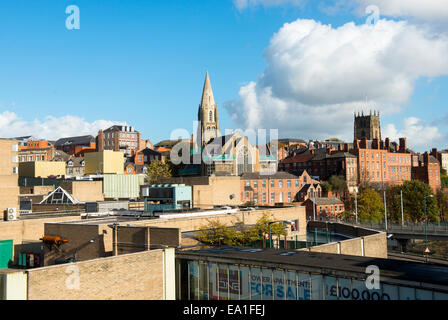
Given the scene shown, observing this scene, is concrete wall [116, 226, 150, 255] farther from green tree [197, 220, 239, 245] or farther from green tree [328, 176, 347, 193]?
green tree [328, 176, 347, 193]

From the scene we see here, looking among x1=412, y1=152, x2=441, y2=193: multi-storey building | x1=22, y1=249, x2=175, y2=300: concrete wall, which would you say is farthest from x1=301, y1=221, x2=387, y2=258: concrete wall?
x1=412, y1=152, x2=441, y2=193: multi-storey building

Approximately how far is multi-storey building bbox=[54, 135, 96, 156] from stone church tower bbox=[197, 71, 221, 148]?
4086 centimetres

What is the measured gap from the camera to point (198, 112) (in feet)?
400

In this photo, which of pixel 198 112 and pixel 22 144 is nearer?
pixel 198 112

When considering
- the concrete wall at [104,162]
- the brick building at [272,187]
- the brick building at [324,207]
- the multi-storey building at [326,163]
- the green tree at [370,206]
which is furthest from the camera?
the multi-storey building at [326,163]

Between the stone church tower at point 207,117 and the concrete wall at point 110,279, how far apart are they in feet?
304

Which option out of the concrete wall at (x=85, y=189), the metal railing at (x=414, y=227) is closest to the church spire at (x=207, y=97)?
the concrete wall at (x=85, y=189)

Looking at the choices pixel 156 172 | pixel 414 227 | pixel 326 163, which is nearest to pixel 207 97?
pixel 156 172

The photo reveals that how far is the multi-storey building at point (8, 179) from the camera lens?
4875 cm

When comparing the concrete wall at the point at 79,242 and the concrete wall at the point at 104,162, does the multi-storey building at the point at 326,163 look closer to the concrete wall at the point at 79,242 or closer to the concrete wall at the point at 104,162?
the concrete wall at the point at 104,162

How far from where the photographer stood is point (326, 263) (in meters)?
20.4
